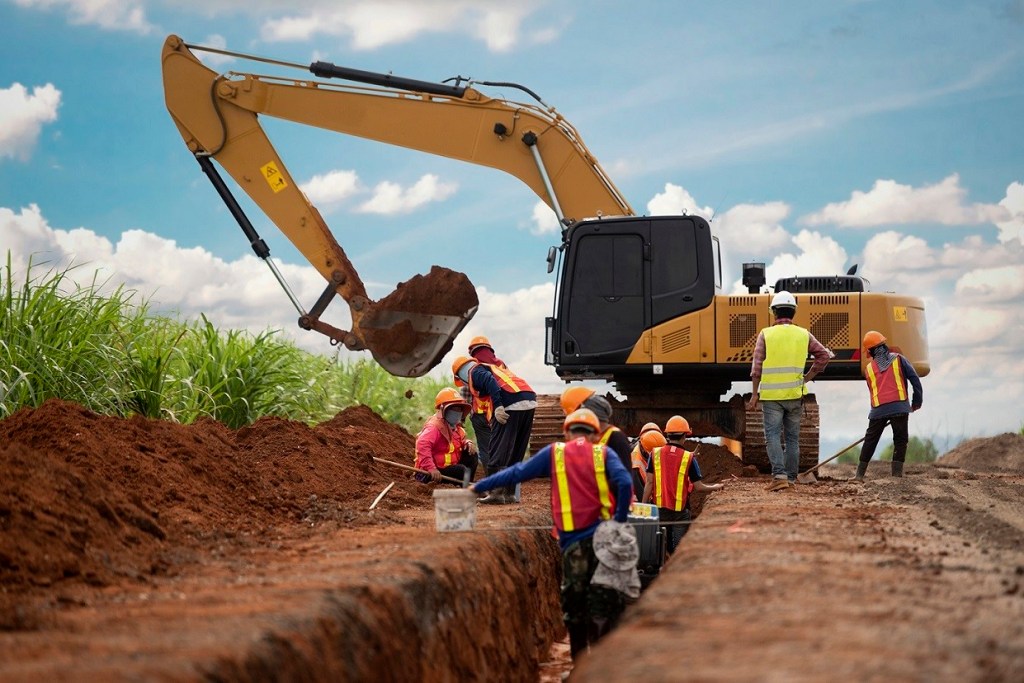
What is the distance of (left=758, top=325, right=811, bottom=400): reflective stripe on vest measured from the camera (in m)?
12.1

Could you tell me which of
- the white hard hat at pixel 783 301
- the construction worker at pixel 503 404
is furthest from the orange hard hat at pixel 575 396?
the white hard hat at pixel 783 301

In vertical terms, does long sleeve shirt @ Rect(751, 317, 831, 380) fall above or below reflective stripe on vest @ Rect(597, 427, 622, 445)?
above

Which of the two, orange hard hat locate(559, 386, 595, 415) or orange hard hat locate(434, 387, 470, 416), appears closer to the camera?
orange hard hat locate(559, 386, 595, 415)

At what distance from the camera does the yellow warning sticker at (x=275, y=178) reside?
53.5 feet

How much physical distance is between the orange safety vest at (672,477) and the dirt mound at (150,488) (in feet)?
8.20

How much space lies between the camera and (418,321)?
1575cm

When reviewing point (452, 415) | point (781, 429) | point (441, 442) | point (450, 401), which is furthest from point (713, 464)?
point (450, 401)

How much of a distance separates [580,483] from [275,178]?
33.2 ft

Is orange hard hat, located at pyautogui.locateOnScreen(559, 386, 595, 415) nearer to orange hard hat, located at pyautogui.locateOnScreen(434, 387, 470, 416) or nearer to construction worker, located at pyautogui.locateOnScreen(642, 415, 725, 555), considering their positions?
construction worker, located at pyautogui.locateOnScreen(642, 415, 725, 555)

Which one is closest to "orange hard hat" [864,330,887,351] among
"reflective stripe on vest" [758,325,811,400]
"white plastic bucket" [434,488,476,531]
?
"reflective stripe on vest" [758,325,811,400]

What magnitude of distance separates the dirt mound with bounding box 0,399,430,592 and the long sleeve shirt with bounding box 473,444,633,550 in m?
2.23

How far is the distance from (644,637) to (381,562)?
2804 millimetres

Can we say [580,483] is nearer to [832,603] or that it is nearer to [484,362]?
[832,603]

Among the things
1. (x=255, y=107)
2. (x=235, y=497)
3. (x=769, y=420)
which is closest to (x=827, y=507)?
(x=769, y=420)
